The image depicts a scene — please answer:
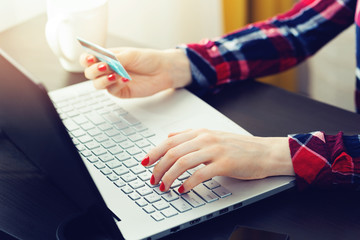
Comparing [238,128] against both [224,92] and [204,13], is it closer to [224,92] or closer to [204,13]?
[224,92]

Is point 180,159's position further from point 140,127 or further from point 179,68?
point 179,68

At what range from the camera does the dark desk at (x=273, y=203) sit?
0.68 metres

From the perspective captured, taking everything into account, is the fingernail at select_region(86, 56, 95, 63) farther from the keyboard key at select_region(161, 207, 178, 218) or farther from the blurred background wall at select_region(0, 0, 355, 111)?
the blurred background wall at select_region(0, 0, 355, 111)

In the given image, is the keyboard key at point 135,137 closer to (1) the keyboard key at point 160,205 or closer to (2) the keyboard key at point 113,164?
(2) the keyboard key at point 113,164

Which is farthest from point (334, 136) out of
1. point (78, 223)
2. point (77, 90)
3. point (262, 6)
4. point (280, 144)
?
point (262, 6)

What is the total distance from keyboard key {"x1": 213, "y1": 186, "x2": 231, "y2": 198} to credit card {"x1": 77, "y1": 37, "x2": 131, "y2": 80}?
9.2 inches

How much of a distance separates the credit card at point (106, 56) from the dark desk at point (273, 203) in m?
0.19

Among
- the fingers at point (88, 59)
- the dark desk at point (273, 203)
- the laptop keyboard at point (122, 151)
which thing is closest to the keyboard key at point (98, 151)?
the laptop keyboard at point (122, 151)

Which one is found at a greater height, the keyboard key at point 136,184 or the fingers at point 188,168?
the fingers at point 188,168

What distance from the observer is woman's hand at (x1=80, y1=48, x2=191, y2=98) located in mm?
966

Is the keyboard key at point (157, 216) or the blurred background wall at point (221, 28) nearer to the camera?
the keyboard key at point (157, 216)

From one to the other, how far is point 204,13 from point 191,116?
40.1 inches

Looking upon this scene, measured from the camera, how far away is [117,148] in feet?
2.77

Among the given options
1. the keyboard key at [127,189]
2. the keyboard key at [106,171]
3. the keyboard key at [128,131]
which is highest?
the keyboard key at [128,131]
